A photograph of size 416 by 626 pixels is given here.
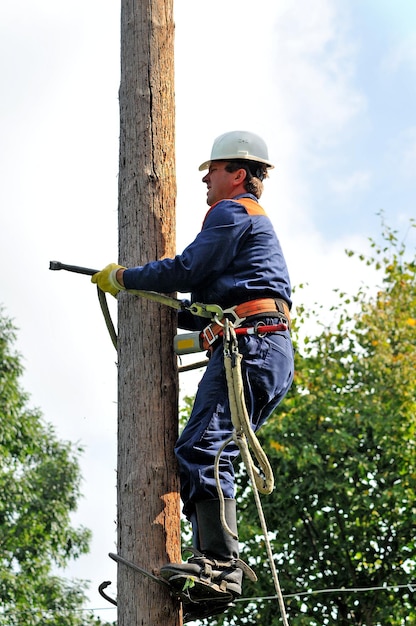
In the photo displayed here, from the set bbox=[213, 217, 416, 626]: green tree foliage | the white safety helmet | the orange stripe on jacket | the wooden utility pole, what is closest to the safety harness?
the wooden utility pole

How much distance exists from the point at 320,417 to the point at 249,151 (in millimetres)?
10683

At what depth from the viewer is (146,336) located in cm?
439

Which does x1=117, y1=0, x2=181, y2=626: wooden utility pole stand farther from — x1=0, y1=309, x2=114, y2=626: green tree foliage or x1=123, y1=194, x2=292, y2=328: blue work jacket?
x1=0, y1=309, x2=114, y2=626: green tree foliage

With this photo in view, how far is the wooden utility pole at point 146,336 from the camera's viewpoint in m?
4.09

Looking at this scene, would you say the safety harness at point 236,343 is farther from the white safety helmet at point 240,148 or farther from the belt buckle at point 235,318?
the white safety helmet at point 240,148

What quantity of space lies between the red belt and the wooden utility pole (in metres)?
0.17

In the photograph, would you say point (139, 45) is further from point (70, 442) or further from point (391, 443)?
point (70, 442)

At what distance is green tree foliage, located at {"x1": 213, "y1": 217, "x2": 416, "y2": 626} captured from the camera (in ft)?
47.4

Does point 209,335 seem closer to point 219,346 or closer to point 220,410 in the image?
point 219,346

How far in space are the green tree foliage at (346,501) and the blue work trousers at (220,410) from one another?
10172mm

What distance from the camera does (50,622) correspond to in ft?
66.1

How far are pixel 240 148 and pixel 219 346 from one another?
85 cm

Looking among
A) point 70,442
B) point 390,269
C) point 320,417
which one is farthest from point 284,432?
point 70,442

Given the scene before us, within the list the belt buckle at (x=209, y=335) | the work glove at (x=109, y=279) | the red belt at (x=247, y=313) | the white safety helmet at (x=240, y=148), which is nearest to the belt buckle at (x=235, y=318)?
the red belt at (x=247, y=313)
